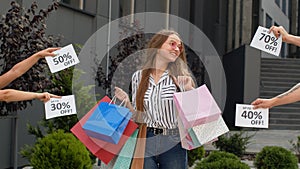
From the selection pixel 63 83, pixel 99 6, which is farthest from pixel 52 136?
pixel 99 6

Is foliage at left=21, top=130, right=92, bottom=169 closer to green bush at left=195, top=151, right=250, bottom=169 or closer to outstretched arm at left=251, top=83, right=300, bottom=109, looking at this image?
green bush at left=195, top=151, right=250, bottom=169

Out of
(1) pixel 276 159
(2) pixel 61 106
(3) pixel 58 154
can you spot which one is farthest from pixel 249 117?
(1) pixel 276 159

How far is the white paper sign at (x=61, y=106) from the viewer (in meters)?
3.83

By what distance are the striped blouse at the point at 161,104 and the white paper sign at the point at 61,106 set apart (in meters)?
0.55

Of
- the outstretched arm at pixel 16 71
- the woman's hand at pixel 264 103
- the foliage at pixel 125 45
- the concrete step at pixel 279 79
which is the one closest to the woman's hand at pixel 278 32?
the woman's hand at pixel 264 103

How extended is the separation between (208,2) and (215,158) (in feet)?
63.6

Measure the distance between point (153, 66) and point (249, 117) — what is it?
82cm

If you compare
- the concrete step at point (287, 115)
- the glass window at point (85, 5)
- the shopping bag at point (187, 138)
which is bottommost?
the concrete step at point (287, 115)

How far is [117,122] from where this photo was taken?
3795 millimetres

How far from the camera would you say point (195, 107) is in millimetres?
3777

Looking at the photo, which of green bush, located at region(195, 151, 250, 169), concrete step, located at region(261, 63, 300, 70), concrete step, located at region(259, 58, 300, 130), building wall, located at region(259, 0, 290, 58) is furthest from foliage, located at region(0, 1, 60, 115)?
building wall, located at region(259, 0, 290, 58)

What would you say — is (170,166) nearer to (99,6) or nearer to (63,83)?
(63,83)

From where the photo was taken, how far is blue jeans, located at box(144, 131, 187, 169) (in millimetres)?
3867

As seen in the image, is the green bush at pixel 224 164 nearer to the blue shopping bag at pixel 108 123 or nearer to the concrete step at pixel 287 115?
the blue shopping bag at pixel 108 123
